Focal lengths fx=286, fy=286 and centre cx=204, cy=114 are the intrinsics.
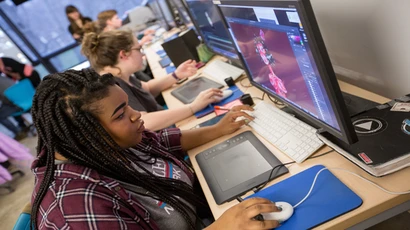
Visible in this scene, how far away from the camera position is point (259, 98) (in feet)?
4.51

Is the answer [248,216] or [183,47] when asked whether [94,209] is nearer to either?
[248,216]

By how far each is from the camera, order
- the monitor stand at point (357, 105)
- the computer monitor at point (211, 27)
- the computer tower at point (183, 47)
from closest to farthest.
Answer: the monitor stand at point (357, 105), the computer monitor at point (211, 27), the computer tower at point (183, 47)

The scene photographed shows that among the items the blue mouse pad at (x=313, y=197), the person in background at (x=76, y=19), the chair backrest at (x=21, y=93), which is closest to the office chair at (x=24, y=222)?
the blue mouse pad at (x=313, y=197)

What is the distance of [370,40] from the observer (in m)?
0.92

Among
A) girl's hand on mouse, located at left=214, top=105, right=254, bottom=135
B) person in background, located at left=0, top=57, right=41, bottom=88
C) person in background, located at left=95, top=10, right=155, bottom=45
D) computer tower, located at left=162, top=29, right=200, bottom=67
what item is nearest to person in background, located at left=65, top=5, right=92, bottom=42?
person in background, located at left=0, top=57, right=41, bottom=88

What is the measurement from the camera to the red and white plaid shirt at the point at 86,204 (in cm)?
71

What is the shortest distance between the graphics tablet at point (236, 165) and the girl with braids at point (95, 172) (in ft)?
0.44

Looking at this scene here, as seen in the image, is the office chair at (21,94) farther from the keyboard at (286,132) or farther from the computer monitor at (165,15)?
the keyboard at (286,132)

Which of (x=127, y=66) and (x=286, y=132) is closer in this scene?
(x=286, y=132)

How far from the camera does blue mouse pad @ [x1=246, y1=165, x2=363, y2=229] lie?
70 cm

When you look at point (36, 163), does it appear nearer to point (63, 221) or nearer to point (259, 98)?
point (63, 221)

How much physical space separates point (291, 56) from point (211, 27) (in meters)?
1.09

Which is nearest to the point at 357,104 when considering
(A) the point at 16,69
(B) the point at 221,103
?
(B) the point at 221,103

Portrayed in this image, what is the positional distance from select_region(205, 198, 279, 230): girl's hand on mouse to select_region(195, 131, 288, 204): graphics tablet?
0.12 metres
